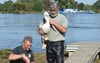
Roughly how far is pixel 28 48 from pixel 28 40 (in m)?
0.20

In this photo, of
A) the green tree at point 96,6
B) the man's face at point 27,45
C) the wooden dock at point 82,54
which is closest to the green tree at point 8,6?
the green tree at point 96,6

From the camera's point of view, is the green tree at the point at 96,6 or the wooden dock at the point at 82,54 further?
the green tree at the point at 96,6

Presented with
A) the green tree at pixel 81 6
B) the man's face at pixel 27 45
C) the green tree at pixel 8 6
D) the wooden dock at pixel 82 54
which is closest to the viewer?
the man's face at pixel 27 45

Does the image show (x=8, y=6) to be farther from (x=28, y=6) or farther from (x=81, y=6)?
(x=81, y=6)

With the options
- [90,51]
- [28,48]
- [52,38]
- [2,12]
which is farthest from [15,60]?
[2,12]

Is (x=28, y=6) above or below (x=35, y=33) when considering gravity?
below

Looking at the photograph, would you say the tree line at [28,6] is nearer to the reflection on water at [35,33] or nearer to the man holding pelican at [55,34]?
the reflection on water at [35,33]

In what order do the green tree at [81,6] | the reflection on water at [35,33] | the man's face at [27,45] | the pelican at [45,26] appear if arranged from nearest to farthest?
the man's face at [27,45]
the pelican at [45,26]
the reflection on water at [35,33]
the green tree at [81,6]

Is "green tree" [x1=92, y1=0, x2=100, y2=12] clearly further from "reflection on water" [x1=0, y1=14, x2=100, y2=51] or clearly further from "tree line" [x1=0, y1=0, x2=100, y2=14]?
"reflection on water" [x1=0, y1=14, x2=100, y2=51]

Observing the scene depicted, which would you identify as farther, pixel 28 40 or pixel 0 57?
pixel 0 57

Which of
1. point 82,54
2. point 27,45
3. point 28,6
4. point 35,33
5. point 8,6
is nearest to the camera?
point 27,45

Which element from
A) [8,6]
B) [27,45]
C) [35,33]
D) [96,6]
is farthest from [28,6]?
[27,45]

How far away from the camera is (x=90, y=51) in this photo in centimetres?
1330

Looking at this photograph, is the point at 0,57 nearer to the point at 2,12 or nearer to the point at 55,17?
the point at 55,17
